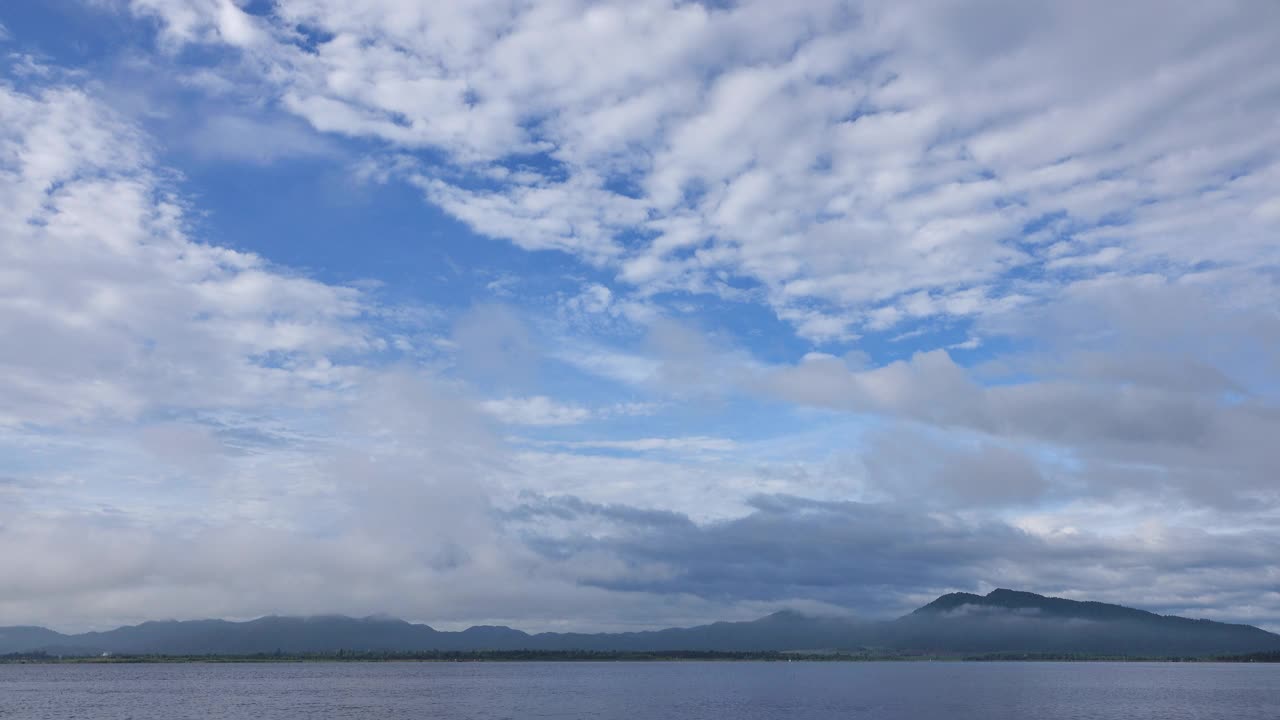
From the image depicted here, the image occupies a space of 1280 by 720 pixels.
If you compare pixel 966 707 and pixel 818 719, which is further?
pixel 966 707

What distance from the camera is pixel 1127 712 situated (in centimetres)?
16338

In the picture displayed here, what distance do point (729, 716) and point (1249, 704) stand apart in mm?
118090

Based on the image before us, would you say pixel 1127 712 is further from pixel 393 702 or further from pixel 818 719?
pixel 393 702

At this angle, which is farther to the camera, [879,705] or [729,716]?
[879,705]

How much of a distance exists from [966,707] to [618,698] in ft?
238

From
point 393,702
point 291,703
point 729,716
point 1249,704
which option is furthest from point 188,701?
point 1249,704

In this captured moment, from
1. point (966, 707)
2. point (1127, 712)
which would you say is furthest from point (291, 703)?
point (1127, 712)

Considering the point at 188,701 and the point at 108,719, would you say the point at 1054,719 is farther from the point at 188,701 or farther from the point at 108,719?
the point at 188,701

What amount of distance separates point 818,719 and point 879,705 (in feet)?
122

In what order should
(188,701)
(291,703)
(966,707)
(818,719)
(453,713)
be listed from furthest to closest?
(188,701) < (291,703) < (966,707) < (453,713) < (818,719)

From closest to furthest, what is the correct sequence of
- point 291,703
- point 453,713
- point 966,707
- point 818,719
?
point 818,719
point 453,713
point 966,707
point 291,703

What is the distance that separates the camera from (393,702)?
183 metres

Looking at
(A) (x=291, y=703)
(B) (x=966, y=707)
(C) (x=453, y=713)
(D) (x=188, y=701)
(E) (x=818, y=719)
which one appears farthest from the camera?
(D) (x=188, y=701)

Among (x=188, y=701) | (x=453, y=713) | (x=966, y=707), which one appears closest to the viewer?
(x=453, y=713)
